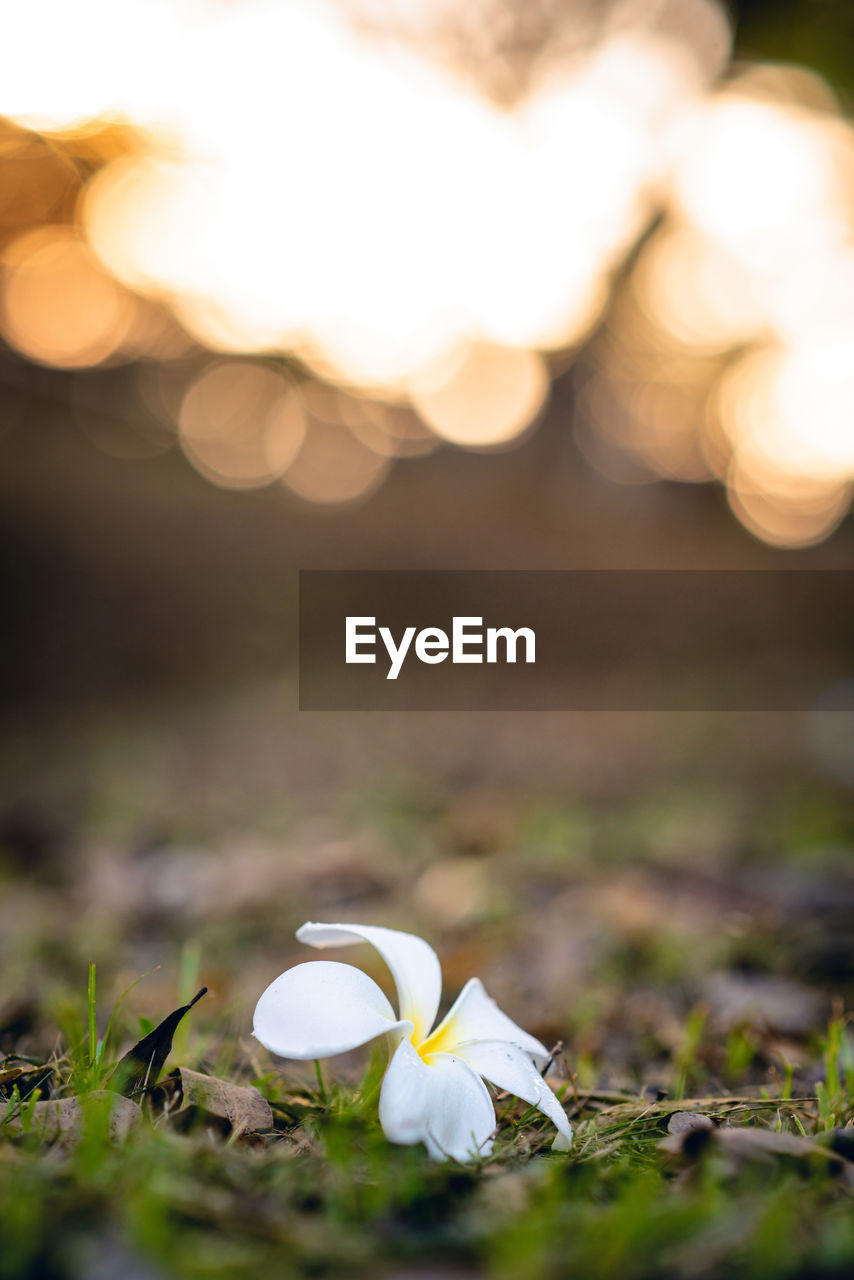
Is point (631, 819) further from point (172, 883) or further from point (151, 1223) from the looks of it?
point (151, 1223)

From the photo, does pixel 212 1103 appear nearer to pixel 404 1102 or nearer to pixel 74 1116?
pixel 74 1116

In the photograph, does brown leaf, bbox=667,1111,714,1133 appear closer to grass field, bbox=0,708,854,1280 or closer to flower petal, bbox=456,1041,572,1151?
grass field, bbox=0,708,854,1280

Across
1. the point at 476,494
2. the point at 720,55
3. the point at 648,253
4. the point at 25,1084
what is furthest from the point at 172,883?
the point at 648,253

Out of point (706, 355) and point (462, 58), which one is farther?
point (706, 355)

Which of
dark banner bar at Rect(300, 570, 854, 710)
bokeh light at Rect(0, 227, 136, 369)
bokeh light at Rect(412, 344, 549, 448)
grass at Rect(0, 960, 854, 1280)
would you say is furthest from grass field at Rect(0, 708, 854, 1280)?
bokeh light at Rect(412, 344, 549, 448)

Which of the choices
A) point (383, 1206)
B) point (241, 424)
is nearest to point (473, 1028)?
point (383, 1206)

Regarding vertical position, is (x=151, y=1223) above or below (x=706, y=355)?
below

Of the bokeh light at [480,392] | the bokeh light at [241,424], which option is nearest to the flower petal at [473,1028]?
the bokeh light at [241,424]

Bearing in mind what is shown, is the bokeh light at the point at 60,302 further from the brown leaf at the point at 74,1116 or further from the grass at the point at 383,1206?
the grass at the point at 383,1206
